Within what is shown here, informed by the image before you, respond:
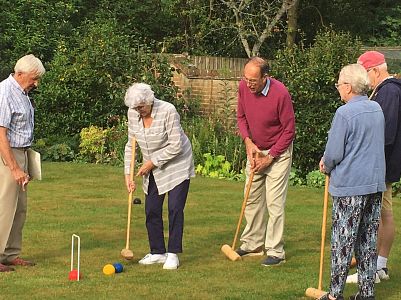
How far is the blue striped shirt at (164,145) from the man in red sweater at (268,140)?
0.62 m

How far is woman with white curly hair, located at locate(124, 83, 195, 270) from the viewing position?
8.36 m

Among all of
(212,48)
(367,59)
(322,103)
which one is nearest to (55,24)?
(212,48)

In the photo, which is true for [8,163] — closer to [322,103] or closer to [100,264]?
[100,264]

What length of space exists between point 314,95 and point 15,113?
6.95m

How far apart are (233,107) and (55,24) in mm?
4644

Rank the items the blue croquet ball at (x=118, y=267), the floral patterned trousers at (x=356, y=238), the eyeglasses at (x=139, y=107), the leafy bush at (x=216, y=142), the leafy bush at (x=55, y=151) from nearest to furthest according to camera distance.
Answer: the floral patterned trousers at (x=356, y=238) → the eyeglasses at (x=139, y=107) → the blue croquet ball at (x=118, y=267) → the leafy bush at (x=216, y=142) → the leafy bush at (x=55, y=151)

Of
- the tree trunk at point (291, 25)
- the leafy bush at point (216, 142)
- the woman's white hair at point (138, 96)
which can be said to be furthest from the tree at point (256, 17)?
the woman's white hair at point (138, 96)

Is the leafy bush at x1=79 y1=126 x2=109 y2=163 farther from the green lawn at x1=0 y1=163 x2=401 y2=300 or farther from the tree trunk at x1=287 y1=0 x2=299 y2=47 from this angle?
the tree trunk at x1=287 y1=0 x2=299 y2=47

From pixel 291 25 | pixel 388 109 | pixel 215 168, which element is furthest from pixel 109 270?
pixel 291 25

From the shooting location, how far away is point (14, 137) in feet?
26.9

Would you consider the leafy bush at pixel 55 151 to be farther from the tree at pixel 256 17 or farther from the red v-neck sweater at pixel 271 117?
the red v-neck sweater at pixel 271 117

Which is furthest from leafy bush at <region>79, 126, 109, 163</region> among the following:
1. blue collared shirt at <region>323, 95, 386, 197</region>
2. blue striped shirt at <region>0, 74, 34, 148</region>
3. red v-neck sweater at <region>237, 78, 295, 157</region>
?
blue collared shirt at <region>323, 95, 386, 197</region>

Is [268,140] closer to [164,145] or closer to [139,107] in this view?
[164,145]

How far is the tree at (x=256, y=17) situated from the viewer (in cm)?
1923
